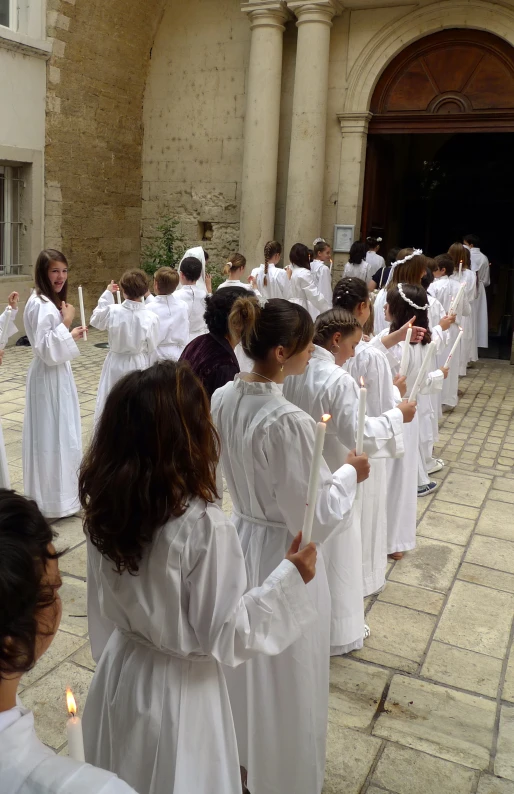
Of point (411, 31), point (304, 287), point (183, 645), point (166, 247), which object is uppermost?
point (411, 31)

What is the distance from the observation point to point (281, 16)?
12.2m

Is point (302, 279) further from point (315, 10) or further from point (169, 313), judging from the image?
point (315, 10)

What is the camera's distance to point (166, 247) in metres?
14.6

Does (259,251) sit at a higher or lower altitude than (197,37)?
lower

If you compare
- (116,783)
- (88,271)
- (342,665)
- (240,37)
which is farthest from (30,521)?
(240,37)

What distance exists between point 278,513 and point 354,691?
1.35 meters

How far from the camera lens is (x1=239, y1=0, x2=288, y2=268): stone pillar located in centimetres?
1223

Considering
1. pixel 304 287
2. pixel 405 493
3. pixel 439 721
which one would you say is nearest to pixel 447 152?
pixel 304 287

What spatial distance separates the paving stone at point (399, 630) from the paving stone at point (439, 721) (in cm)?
27

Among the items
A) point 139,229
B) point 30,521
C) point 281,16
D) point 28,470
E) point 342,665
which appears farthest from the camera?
point 139,229

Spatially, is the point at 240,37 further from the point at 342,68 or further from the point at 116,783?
the point at 116,783

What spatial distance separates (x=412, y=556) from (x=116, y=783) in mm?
4250

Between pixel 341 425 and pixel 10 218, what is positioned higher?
pixel 10 218

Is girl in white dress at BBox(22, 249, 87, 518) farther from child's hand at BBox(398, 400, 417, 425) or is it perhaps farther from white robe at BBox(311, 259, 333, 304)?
white robe at BBox(311, 259, 333, 304)
